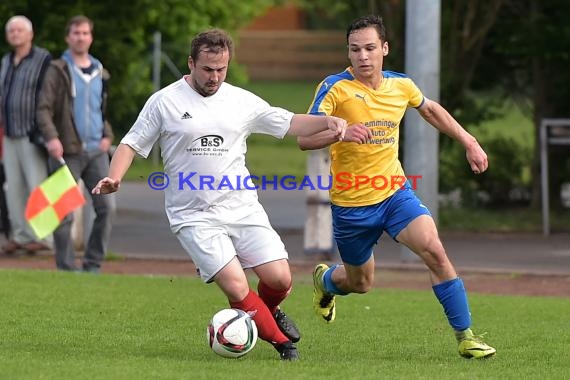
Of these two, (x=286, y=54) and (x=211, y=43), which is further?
(x=286, y=54)

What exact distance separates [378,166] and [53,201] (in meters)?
4.47


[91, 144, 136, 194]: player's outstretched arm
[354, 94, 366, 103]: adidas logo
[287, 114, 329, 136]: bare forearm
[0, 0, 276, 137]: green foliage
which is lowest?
[91, 144, 136, 194]: player's outstretched arm

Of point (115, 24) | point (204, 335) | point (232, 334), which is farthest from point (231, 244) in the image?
point (115, 24)

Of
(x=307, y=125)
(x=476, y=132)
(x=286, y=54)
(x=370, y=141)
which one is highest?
(x=286, y=54)

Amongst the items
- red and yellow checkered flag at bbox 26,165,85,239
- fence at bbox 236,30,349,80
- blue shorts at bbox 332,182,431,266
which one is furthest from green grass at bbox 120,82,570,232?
fence at bbox 236,30,349,80

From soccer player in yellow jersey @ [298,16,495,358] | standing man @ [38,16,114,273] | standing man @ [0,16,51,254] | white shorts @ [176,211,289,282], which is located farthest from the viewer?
standing man @ [0,16,51,254]

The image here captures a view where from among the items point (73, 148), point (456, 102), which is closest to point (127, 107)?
point (456, 102)

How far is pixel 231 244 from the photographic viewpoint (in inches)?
328

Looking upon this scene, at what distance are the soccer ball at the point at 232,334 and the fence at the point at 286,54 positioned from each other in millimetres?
48874

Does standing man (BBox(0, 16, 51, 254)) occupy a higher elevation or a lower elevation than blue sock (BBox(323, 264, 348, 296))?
higher

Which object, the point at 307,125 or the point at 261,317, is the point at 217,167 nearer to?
the point at 307,125

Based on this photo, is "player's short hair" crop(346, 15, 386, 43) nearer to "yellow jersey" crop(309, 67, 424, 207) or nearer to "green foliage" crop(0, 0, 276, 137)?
"yellow jersey" crop(309, 67, 424, 207)

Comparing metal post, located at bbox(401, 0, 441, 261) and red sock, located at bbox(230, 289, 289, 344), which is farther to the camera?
metal post, located at bbox(401, 0, 441, 261)

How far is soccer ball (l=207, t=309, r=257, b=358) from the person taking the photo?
8086 millimetres
